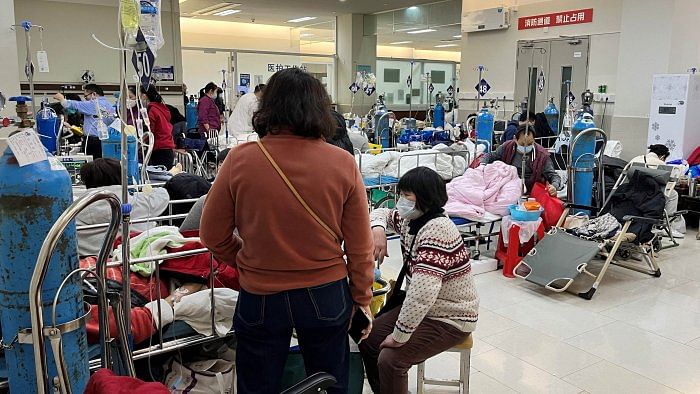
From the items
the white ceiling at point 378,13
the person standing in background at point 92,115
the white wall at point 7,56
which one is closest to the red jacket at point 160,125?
the person standing in background at point 92,115

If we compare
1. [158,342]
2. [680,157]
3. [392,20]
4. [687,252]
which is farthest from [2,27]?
[392,20]

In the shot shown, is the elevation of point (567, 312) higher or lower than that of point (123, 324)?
lower

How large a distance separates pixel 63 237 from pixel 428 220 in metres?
1.41

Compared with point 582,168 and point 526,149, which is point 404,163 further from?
point 582,168

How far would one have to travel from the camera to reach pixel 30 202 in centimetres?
145

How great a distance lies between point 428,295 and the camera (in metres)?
2.25

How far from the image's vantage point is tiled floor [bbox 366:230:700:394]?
9.86 ft

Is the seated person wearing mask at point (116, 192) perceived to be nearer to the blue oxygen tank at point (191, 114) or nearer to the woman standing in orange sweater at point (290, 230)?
the woman standing in orange sweater at point (290, 230)

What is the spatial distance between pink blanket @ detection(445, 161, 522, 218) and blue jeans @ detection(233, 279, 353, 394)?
3.09 m

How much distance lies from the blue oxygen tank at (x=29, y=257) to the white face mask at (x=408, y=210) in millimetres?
1388

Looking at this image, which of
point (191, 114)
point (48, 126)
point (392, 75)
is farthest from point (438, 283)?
point (392, 75)

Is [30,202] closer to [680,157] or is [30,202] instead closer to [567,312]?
[567,312]

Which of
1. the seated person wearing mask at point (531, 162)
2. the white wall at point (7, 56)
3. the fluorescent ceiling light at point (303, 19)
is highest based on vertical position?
the fluorescent ceiling light at point (303, 19)

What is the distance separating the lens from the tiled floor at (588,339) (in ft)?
9.86
